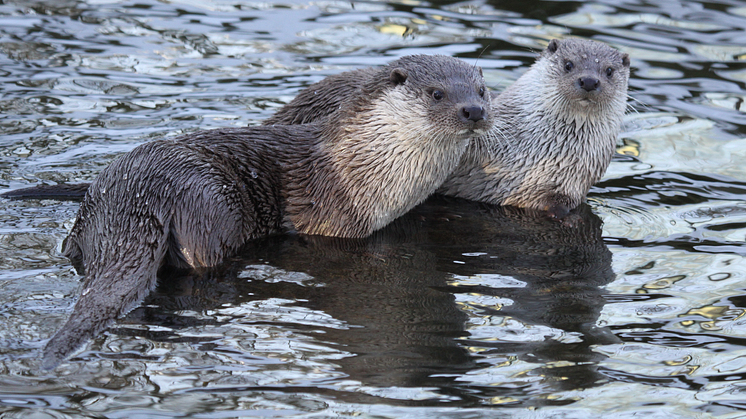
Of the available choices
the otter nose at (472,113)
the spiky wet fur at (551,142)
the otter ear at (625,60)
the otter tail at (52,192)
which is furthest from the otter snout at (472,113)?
the otter tail at (52,192)

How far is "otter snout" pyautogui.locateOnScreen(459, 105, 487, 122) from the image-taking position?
3936 millimetres

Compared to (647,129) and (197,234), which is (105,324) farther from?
(647,129)

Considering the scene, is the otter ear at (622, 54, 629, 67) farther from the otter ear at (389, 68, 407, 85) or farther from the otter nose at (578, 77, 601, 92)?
the otter ear at (389, 68, 407, 85)

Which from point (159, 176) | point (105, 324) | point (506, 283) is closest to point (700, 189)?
point (506, 283)

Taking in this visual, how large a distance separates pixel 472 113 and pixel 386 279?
84 cm

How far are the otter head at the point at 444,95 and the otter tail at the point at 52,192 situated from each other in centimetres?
171

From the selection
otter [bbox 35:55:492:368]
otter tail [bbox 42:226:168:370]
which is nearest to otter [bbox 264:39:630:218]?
otter [bbox 35:55:492:368]

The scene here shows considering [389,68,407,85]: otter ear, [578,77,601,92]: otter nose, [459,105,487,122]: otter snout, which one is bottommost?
[459,105,487,122]: otter snout

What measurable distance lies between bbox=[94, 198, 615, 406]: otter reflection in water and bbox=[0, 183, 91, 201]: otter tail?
1.04 meters

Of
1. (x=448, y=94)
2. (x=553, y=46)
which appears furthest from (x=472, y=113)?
(x=553, y=46)

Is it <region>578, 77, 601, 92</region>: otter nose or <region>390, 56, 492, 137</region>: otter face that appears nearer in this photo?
<region>390, 56, 492, 137</region>: otter face

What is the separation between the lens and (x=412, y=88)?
4.10 meters

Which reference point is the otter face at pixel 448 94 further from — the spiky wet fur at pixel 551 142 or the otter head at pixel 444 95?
the spiky wet fur at pixel 551 142

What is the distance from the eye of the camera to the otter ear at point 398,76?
4129mm
